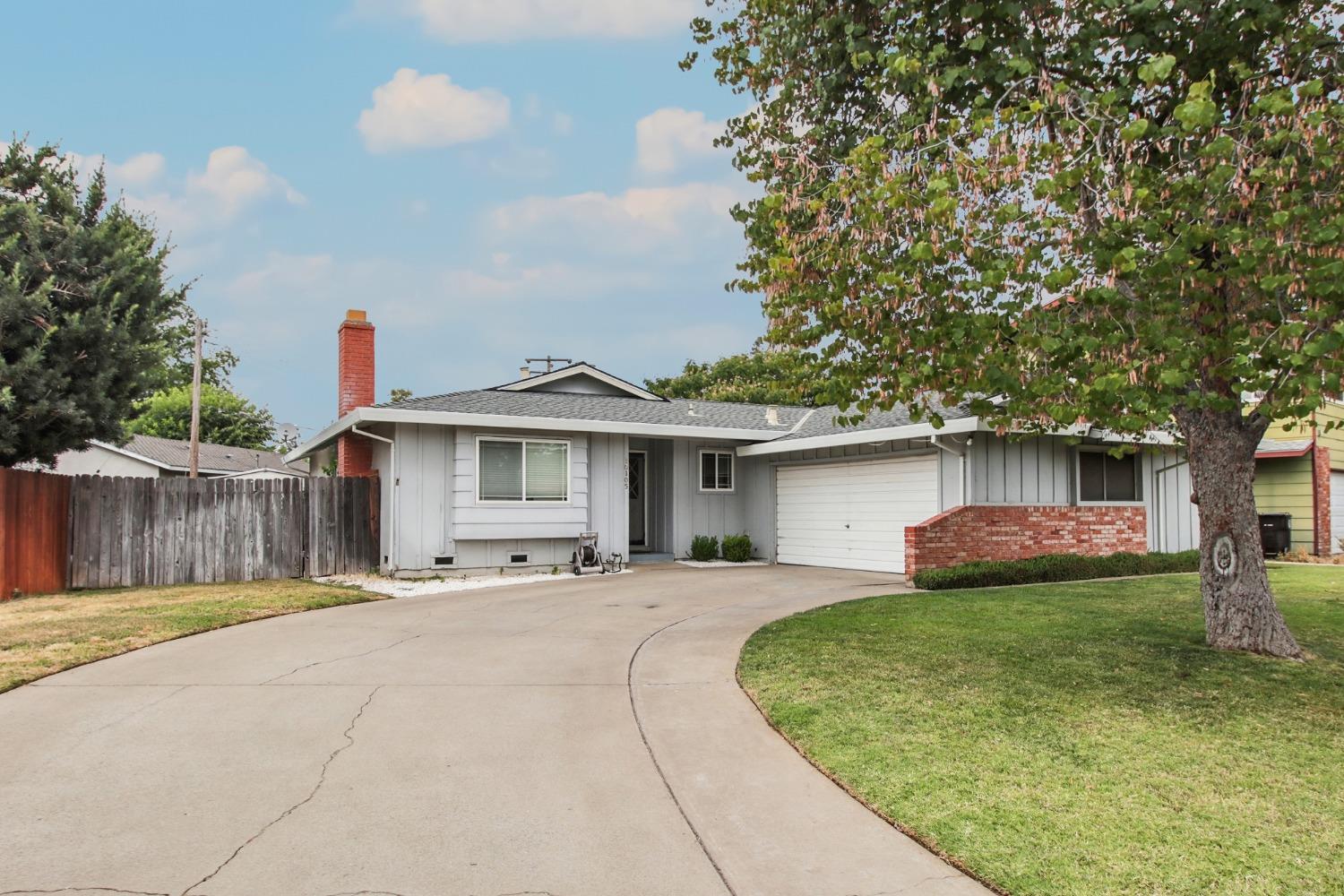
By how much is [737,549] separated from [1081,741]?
13.4 m

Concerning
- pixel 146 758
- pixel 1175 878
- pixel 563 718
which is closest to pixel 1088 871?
pixel 1175 878

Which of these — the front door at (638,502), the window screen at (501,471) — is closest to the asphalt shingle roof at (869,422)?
the front door at (638,502)

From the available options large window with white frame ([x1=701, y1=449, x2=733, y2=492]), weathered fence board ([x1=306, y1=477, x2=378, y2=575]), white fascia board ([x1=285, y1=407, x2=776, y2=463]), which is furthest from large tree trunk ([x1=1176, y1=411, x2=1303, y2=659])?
weathered fence board ([x1=306, y1=477, x2=378, y2=575])

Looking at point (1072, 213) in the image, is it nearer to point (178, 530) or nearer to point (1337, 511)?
point (178, 530)

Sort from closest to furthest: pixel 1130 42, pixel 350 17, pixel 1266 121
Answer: pixel 1266 121 → pixel 1130 42 → pixel 350 17

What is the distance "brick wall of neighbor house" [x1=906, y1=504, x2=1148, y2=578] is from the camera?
13.9 metres

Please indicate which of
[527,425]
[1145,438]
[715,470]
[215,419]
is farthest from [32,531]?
[215,419]

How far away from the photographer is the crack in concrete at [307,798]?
3508 mm

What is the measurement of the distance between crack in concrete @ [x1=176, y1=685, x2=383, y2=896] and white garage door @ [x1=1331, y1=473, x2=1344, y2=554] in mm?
22181

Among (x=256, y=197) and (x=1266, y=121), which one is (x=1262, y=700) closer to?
(x=1266, y=121)

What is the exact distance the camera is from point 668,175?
2503 cm

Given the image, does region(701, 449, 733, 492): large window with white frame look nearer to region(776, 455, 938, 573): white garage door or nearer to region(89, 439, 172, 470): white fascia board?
region(776, 455, 938, 573): white garage door

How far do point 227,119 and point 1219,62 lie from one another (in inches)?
843

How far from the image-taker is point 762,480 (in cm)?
1897
